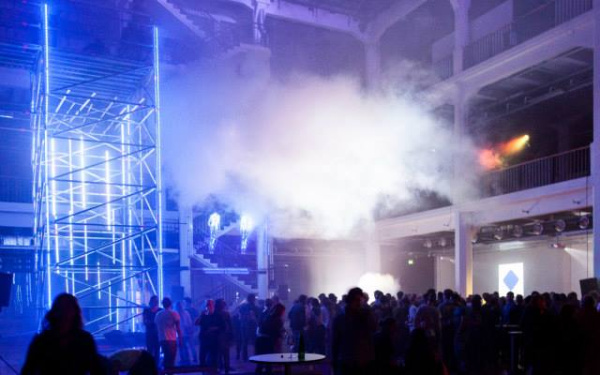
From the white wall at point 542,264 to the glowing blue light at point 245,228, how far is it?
378 inches

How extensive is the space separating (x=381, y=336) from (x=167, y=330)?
405cm

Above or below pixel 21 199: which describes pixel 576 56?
above

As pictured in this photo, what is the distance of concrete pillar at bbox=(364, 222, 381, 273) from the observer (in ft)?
67.6

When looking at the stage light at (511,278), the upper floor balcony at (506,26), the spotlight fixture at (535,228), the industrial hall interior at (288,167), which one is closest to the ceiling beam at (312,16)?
the industrial hall interior at (288,167)

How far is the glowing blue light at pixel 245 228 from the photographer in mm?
17031

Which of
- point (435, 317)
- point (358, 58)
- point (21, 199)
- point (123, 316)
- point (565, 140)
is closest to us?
point (435, 317)

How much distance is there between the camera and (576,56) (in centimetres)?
1498

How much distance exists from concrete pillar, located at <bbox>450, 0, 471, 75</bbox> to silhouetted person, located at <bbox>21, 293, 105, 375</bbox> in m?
15.2

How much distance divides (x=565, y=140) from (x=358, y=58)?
23.7 feet

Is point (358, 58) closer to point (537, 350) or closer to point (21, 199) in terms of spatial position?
point (21, 199)

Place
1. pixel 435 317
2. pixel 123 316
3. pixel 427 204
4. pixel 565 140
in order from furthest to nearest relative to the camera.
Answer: pixel 427 204 < pixel 565 140 < pixel 123 316 < pixel 435 317

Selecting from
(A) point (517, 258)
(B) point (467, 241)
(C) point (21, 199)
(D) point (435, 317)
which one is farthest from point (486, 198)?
(C) point (21, 199)

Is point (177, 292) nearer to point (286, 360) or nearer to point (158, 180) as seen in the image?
point (158, 180)

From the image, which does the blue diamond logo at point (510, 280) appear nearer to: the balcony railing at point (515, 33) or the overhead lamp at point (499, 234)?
the overhead lamp at point (499, 234)
